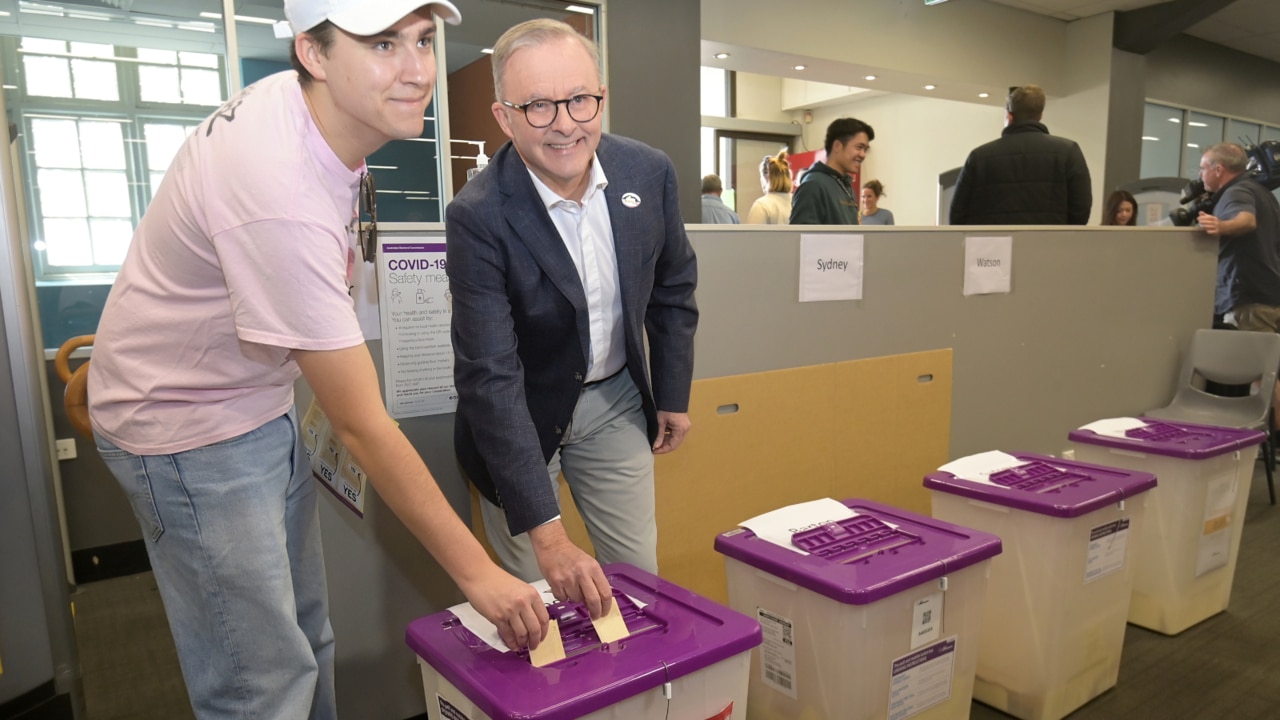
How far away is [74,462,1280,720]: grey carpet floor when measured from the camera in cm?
184

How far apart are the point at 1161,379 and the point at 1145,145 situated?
5.89 meters

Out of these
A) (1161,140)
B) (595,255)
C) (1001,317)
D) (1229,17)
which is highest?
(1229,17)

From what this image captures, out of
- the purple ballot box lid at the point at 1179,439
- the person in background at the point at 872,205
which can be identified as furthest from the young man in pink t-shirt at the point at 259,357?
the person in background at the point at 872,205

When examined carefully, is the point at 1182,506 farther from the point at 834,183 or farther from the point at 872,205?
the point at 872,205

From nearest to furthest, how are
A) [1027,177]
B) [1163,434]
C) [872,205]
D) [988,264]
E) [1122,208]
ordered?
[1163,434] → [988,264] → [1027,177] → [1122,208] → [872,205]

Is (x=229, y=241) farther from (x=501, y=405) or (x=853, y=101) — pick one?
(x=853, y=101)

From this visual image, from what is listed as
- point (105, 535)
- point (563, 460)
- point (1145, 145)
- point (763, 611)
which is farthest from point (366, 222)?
point (1145, 145)

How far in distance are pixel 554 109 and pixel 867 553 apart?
92cm

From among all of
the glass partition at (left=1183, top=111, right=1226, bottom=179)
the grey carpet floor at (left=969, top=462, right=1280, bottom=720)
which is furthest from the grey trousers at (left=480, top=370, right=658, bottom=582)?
the glass partition at (left=1183, top=111, right=1226, bottom=179)

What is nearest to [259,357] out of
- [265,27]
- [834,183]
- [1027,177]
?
[834,183]

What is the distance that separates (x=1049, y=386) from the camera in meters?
2.83

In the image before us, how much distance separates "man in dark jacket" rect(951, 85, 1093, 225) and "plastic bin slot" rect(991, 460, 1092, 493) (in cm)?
156

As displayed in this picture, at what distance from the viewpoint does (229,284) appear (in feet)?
2.85

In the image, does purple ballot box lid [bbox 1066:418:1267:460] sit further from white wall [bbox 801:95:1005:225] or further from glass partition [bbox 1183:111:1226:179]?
glass partition [bbox 1183:111:1226:179]
